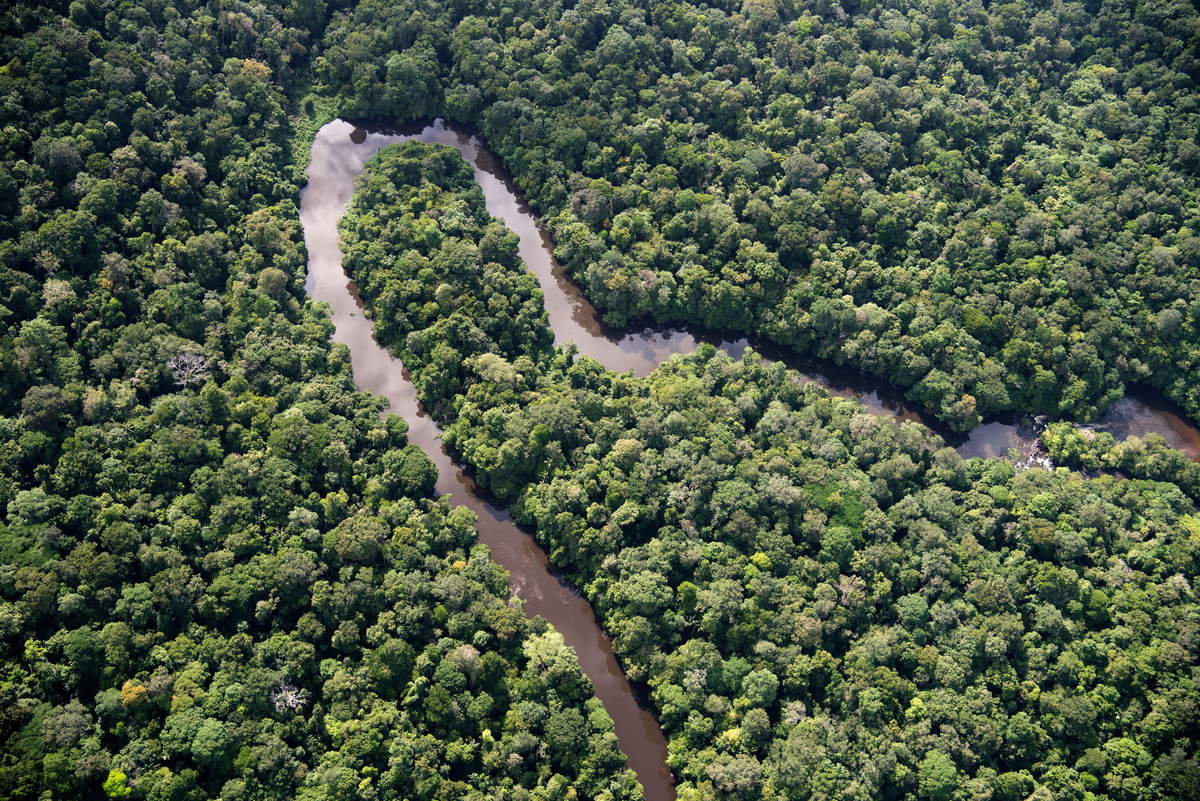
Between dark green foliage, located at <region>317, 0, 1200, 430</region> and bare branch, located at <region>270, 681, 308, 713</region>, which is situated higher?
dark green foliage, located at <region>317, 0, 1200, 430</region>

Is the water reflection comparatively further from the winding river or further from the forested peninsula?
the forested peninsula

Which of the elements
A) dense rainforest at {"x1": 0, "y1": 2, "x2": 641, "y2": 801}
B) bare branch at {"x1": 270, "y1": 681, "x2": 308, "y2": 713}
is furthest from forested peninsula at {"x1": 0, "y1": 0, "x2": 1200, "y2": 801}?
bare branch at {"x1": 270, "y1": 681, "x2": 308, "y2": 713}

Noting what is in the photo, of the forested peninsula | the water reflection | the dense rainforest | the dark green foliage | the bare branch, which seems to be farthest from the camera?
the dark green foliage

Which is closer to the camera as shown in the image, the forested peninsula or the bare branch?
the bare branch

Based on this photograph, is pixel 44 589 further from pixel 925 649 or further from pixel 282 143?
pixel 925 649

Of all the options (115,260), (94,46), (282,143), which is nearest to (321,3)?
(282,143)

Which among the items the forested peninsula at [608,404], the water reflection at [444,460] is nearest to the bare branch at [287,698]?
the forested peninsula at [608,404]

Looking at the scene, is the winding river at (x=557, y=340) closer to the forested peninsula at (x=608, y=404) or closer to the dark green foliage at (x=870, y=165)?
the dark green foliage at (x=870, y=165)

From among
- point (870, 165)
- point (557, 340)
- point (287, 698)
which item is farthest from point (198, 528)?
point (870, 165)
